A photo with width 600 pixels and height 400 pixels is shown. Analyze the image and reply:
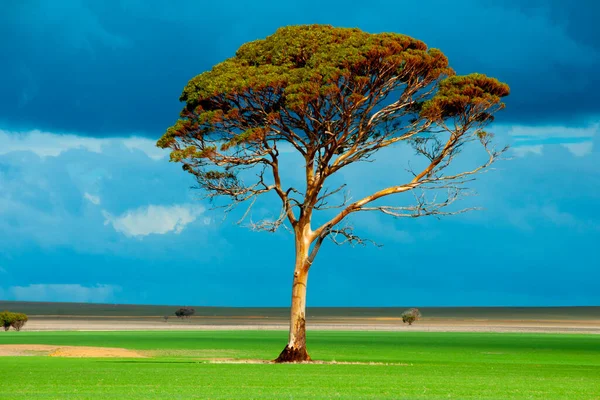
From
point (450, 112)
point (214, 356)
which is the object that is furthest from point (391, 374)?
point (214, 356)

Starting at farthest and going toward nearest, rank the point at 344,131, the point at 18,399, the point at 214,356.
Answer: the point at 214,356 < the point at 344,131 < the point at 18,399

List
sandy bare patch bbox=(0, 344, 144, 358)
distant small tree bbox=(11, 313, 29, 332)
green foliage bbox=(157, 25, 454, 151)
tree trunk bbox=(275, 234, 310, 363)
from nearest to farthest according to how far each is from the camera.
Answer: green foliage bbox=(157, 25, 454, 151) → tree trunk bbox=(275, 234, 310, 363) → sandy bare patch bbox=(0, 344, 144, 358) → distant small tree bbox=(11, 313, 29, 332)

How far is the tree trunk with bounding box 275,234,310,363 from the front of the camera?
37250mm

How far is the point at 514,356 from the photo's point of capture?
4941 centimetres

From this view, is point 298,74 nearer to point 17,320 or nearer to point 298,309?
point 298,309

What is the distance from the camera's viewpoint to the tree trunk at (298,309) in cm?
3725

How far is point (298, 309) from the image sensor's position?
37.3 m

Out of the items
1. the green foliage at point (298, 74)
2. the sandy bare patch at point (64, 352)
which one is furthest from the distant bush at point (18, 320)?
the green foliage at point (298, 74)

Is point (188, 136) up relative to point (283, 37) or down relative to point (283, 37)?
down

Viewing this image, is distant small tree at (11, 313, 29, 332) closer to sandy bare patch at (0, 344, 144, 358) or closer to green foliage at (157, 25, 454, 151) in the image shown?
sandy bare patch at (0, 344, 144, 358)

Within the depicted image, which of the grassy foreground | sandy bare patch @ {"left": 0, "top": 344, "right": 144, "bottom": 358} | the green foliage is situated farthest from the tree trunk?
sandy bare patch @ {"left": 0, "top": 344, "right": 144, "bottom": 358}

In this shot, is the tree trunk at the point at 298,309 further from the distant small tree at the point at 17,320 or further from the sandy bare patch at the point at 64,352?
the distant small tree at the point at 17,320

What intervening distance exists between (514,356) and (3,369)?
27.9 metres

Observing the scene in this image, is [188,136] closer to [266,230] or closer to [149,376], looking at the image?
[266,230]
